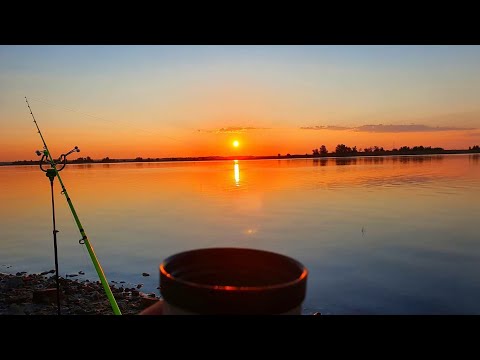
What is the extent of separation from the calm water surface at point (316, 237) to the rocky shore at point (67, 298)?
103cm

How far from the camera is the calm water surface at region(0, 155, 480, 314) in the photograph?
930 centimetres

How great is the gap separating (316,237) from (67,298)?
1093 cm

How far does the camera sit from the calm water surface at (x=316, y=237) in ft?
30.5

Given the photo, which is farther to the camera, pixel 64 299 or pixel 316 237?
pixel 316 237

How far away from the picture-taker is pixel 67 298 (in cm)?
734

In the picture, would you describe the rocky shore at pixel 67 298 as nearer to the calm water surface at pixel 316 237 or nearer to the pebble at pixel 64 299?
the pebble at pixel 64 299

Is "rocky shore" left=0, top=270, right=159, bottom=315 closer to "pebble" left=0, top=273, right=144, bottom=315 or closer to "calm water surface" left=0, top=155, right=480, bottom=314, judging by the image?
"pebble" left=0, top=273, right=144, bottom=315

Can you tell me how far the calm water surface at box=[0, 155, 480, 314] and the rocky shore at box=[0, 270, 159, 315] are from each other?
1034 millimetres

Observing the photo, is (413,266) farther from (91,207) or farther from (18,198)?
(18,198)

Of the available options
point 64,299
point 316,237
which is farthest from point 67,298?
point 316,237

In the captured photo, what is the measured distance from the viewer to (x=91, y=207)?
25078mm

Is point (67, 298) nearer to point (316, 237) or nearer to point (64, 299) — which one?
point (64, 299)

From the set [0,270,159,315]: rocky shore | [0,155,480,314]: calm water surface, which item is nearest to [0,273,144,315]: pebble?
[0,270,159,315]: rocky shore
